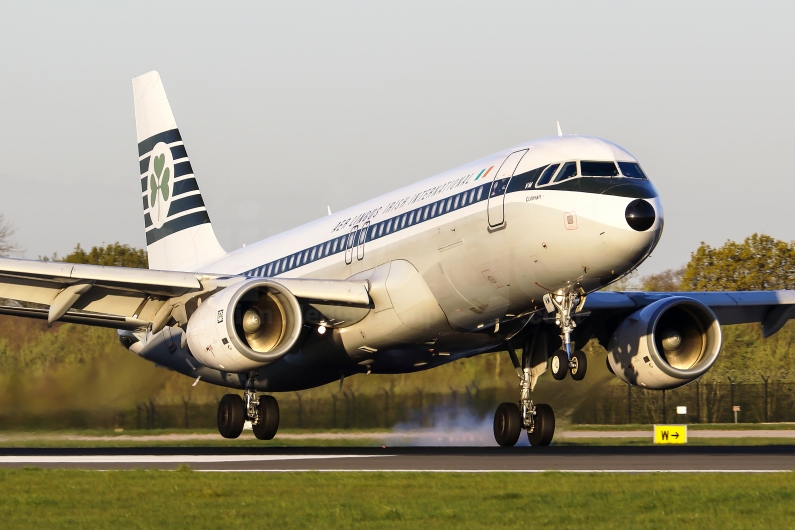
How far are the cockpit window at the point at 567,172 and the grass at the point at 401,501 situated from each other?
7.46 metres

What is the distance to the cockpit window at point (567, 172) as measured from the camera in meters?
23.0

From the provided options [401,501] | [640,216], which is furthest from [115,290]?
[401,501]

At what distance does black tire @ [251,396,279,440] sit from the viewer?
31719mm

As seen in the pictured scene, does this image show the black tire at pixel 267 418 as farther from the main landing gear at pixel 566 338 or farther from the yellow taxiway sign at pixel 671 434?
the yellow taxiway sign at pixel 671 434

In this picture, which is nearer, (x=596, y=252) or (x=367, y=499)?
(x=367, y=499)

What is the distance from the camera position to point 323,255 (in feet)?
97.0

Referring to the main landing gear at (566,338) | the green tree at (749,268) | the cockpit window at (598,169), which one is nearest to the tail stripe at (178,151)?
the main landing gear at (566,338)

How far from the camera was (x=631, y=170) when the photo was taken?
75.9ft

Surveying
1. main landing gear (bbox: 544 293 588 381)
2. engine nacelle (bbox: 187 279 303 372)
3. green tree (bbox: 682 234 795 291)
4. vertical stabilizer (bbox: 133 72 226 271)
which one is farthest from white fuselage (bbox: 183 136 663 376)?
green tree (bbox: 682 234 795 291)

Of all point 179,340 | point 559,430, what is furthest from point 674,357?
point 179,340

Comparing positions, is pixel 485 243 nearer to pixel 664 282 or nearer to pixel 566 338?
pixel 566 338

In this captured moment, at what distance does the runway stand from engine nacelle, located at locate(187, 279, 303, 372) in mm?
2029

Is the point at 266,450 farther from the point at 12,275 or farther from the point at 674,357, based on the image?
the point at 674,357

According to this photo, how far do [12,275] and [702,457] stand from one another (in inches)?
593
